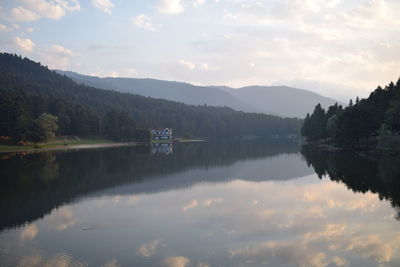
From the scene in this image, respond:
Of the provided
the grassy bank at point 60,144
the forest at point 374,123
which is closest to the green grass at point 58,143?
the grassy bank at point 60,144

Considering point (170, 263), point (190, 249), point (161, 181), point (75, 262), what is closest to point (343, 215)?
point (190, 249)

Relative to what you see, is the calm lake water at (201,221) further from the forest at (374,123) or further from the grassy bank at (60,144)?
the grassy bank at (60,144)

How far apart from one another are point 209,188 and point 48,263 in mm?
22896

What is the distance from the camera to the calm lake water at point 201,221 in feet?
56.0

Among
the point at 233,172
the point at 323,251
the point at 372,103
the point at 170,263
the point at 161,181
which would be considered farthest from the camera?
the point at 372,103

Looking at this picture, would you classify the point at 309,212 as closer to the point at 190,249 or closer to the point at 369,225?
the point at 369,225

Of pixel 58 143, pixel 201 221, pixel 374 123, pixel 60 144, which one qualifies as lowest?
pixel 201 221

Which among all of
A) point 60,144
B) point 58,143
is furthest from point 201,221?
point 58,143

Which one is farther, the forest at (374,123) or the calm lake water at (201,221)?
the forest at (374,123)

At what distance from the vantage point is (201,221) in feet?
78.6

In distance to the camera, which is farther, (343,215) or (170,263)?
(343,215)

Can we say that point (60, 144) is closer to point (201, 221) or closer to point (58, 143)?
point (58, 143)

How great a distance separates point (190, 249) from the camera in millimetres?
18234

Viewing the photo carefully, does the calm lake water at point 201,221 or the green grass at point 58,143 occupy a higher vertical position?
the green grass at point 58,143
